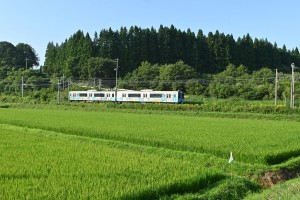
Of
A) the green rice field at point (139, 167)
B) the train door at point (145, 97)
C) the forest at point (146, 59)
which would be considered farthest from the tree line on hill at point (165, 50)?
the green rice field at point (139, 167)

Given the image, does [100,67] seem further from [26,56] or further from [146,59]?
[26,56]

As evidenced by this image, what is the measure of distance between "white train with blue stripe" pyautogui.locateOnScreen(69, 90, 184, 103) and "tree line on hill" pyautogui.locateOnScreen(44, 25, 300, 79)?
25.9m

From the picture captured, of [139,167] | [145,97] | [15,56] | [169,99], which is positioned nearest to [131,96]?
[145,97]

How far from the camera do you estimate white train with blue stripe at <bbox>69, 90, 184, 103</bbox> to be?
169 feet

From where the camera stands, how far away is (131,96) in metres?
55.5

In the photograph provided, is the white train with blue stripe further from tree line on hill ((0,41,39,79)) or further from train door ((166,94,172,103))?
tree line on hill ((0,41,39,79))

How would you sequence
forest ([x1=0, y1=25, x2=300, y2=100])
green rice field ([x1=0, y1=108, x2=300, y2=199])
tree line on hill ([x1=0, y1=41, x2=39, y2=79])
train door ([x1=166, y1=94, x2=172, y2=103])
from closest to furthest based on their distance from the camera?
green rice field ([x1=0, y1=108, x2=300, y2=199]), train door ([x1=166, y1=94, x2=172, y2=103]), forest ([x1=0, y1=25, x2=300, y2=100]), tree line on hill ([x1=0, y1=41, x2=39, y2=79])

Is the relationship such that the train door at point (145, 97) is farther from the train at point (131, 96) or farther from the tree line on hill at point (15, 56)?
the tree line on hill at point (15, 56)

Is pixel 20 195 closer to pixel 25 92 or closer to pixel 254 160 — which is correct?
pixel 254 160

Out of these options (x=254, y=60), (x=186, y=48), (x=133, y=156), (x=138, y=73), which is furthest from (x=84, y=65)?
(x=133, y=156)

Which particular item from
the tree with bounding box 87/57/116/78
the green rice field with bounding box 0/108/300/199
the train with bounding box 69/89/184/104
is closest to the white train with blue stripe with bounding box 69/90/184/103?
the train with bounding box 69/89/184/104

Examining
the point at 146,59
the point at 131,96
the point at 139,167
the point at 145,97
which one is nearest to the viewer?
the point at 139,167

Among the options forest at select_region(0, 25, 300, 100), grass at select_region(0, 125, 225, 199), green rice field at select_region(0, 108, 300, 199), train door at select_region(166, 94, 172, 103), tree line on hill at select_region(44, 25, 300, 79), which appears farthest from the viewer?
tree line on hill at select_region(44, 25, 300, 79)

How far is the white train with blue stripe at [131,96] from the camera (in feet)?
169
